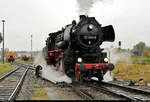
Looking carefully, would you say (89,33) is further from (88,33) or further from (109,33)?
(109,33)

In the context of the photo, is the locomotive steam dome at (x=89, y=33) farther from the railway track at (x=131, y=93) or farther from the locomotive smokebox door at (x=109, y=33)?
the railway track at (x=131, y=93)

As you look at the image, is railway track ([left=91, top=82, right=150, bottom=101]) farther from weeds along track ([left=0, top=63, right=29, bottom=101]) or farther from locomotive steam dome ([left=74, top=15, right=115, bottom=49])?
weeds along track ([left=0, top=63, right=29, bottom=101])

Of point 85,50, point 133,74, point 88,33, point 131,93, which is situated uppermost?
point 88,33

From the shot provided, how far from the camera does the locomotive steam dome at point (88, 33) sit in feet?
33.6

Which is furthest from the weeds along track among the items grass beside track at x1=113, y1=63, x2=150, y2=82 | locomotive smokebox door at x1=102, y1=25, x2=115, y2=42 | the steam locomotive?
grass beside track at x1=113, y1=63, x2=150, y2=82

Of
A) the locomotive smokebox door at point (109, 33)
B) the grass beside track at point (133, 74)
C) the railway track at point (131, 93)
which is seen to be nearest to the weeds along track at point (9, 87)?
the railway track at point (131, 93)

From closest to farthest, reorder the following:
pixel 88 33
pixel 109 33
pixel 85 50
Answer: pixel 88 33 < pixel 85 50 < pixel 109 33

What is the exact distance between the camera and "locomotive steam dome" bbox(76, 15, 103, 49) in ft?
33.6

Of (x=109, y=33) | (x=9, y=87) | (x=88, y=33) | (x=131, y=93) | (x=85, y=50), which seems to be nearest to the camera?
(x=131, y=93)

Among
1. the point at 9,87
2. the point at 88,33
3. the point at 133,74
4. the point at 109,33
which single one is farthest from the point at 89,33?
the point at 133,74

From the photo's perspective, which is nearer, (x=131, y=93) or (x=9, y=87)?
(x=131, y=93)

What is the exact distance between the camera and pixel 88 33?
10375mm

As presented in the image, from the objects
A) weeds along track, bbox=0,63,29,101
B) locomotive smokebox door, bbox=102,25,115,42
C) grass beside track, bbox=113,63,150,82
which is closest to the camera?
weeds along track, bbox=0,63,29,101

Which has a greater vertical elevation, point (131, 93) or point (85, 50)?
point (85, 50)
